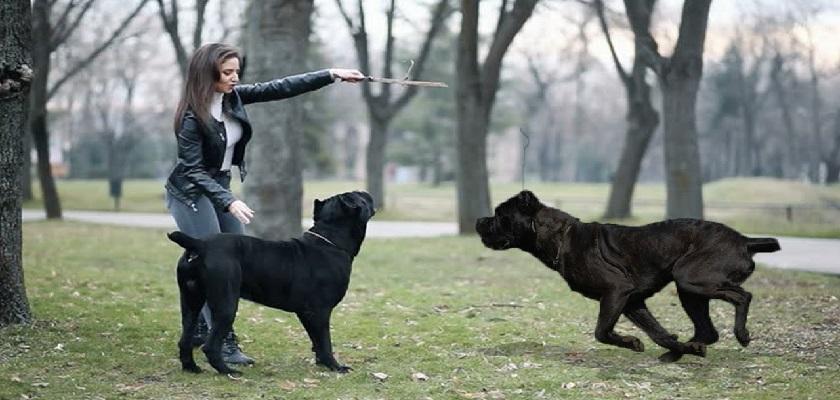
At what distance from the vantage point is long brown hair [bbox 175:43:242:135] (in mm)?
7184

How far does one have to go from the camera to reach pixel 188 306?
7012 mm

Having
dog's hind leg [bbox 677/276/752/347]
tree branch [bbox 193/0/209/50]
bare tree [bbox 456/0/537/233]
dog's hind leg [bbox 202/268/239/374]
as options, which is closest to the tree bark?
tree branch [bbox 193/0/209/50]

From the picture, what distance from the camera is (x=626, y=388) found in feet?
22.0

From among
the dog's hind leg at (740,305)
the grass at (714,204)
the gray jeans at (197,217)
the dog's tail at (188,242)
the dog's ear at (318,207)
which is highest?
the dog's ear at (318,207)

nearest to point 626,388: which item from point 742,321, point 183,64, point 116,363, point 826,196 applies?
point 742,321

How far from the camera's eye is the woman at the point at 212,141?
23.6 ft

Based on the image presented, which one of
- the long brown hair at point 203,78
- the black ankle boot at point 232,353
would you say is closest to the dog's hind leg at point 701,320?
the black ankle boot at point 232,353

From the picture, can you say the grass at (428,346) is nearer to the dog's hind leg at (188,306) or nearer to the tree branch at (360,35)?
the dog's hind leg at (188,306)

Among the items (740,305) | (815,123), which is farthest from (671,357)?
(815,123)

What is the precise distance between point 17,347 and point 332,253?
2724mm

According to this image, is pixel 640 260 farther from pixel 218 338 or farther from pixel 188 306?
pixel 188 306

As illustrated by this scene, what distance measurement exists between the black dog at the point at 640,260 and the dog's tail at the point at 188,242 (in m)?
2.38

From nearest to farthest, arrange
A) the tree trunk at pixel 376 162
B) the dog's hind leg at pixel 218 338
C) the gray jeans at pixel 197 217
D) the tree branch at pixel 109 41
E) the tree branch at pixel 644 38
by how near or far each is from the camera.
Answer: the dog's hind leg at pixel 218 338
the gray jeans at pixel 197 217
the tree branch at pixel 644 38
the tree branch at pixel 109 41
the tree trunk at pixel 376 162

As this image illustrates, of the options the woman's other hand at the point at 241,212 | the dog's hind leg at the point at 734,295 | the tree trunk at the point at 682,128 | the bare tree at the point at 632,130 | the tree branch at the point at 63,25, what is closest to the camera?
the woman's other hand at the point at 241,212
